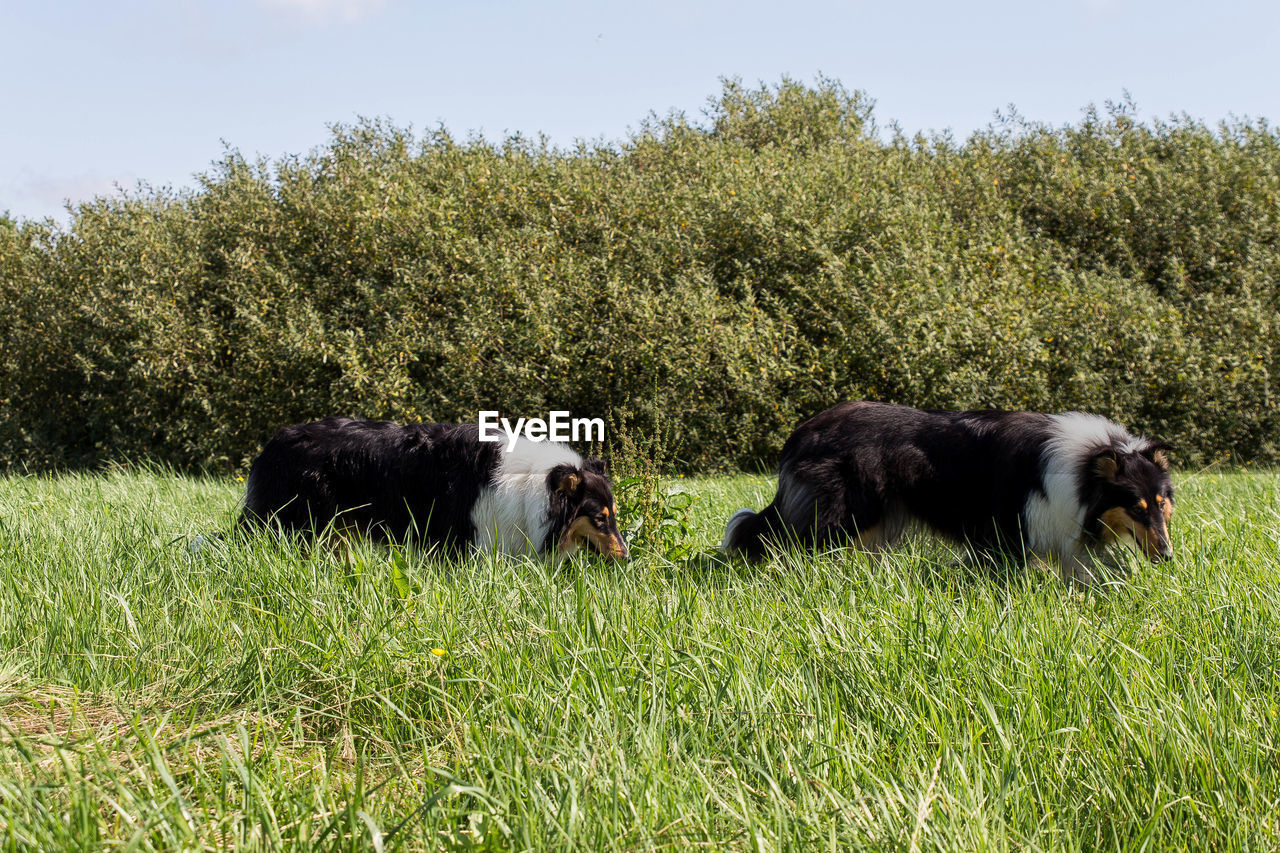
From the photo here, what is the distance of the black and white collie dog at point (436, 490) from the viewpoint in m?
5.08

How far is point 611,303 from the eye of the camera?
11.8 m

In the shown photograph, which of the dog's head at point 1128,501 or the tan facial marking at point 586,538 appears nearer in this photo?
the dog's head at point 1128,501

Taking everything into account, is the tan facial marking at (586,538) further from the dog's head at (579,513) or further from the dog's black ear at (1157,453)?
the dog's black ear at (1157,453)

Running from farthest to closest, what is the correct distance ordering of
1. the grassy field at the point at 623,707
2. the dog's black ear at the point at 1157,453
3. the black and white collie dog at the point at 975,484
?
the dog's black ear at the point at 1157,453
the black and white collie dog at the point at 975,484
the grassy field at the point at 623,707

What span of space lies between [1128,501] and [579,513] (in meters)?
2.74

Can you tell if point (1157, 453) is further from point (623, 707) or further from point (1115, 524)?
point (623, 707)

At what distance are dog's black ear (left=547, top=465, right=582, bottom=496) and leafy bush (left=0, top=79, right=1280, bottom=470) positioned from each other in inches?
207

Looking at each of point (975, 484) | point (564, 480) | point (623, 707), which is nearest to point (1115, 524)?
point (975, 484)

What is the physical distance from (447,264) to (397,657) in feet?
30.8

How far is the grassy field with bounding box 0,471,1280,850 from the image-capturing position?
7.13ft

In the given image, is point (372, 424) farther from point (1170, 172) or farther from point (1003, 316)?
point (1170, 172)

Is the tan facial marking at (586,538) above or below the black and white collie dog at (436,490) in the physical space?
below

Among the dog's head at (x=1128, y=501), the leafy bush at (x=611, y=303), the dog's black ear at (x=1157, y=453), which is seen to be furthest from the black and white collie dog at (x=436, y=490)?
the leafy bush at (x=611, y=303)

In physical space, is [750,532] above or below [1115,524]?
below
